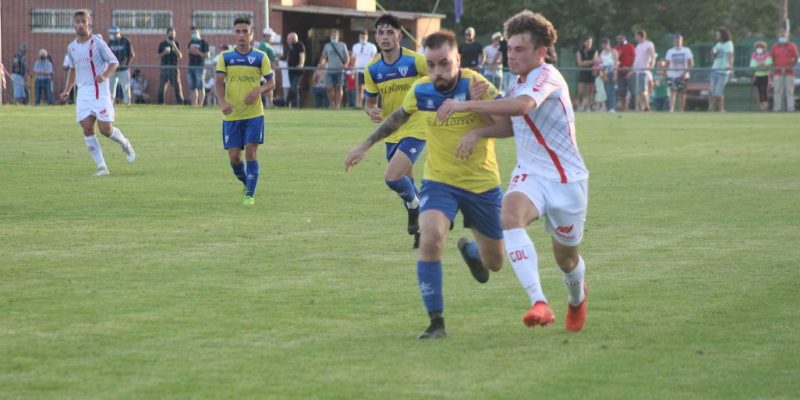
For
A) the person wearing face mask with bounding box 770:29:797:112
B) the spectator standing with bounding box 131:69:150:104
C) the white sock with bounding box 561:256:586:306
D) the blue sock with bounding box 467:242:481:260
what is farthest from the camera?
the spectator standing with bounding box 131:69:150:104

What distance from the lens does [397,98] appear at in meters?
13.3

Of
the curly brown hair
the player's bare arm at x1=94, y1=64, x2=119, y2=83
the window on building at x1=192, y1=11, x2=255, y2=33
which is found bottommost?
the player's bare arm at x1=94, y1=64, x2=119, y2=83

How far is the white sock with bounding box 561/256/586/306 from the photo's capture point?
8.48 meters

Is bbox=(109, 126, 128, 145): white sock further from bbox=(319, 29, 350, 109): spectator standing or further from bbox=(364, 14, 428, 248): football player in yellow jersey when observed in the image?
bbox=(319, 29, 350, 109): spectator standing

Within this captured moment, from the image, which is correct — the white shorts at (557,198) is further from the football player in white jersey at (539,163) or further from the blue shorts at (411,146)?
the blue shorts at (411,146)

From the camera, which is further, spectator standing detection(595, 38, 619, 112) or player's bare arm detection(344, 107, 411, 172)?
spectator standing detection(595, 38, 619, 112)

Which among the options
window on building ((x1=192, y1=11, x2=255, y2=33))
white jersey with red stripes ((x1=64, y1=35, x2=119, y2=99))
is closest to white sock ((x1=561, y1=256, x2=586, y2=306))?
white jersey with red stripes ((x1=64, y1=35, x2=119, y2=99))

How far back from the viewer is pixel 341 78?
40031 millimetres

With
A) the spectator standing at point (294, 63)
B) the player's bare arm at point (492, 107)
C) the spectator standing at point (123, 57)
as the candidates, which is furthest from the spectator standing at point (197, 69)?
the player's bare arm at point (492, 107)

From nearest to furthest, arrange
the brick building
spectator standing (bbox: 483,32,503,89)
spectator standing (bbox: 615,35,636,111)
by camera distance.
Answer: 1. spectator standing (bbox: 483,32,503,89)
2. spectator standing (bbox: 615,35,636,111)
3. the brick building

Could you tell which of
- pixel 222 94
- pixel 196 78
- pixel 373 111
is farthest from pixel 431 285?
pixel 196 78

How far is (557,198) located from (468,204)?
0.69 m

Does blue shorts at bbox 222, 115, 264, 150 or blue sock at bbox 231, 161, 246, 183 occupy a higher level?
blue shorts at bbox 222, 115, 264, 150

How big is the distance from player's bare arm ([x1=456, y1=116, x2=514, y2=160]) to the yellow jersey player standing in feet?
26.9
